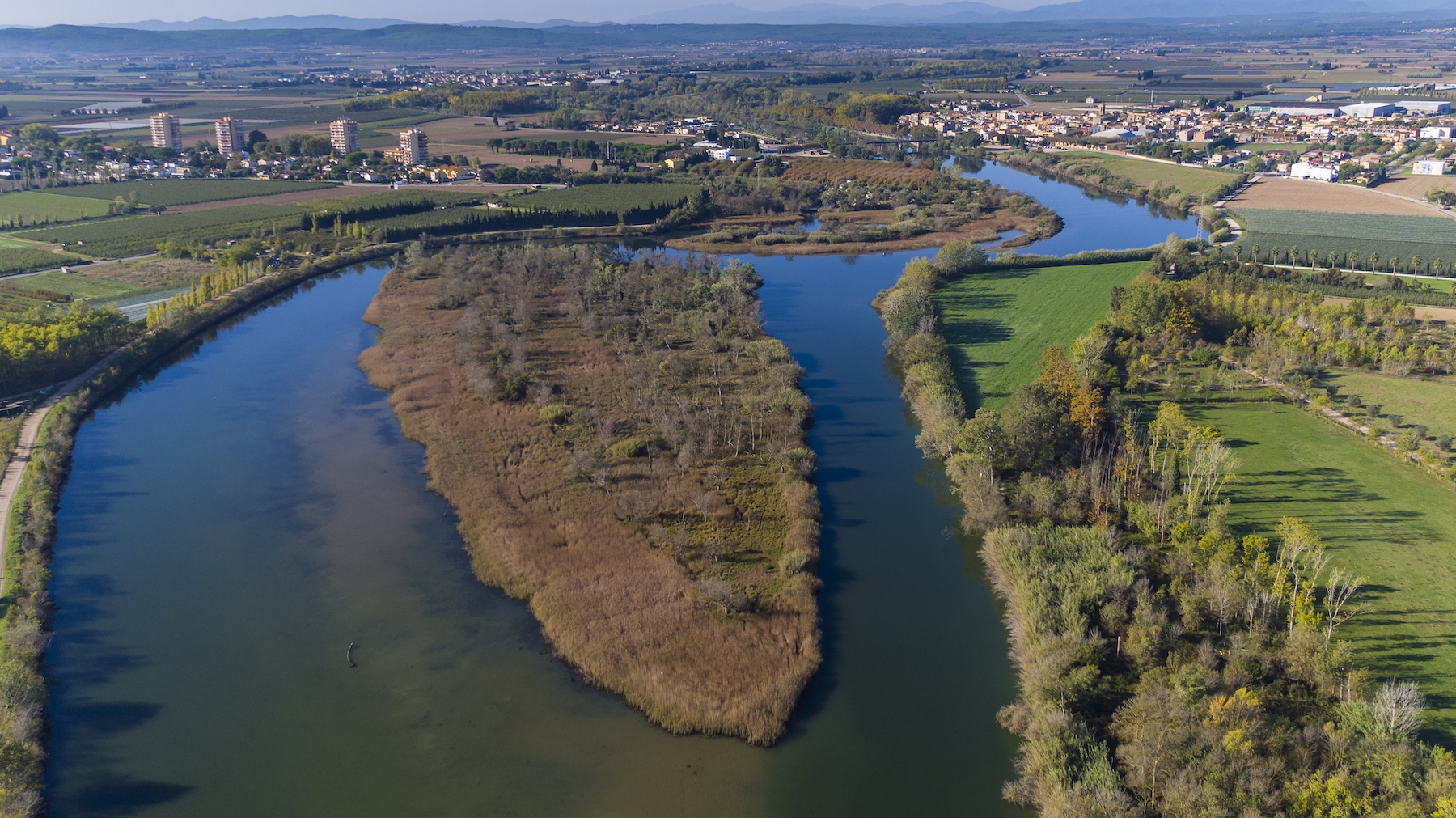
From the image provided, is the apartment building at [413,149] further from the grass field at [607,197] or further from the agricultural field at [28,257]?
the agricultural field at [28,257]

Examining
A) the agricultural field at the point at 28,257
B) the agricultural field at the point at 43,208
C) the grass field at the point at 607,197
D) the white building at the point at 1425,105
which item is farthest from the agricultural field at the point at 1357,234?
the agricultural field at the point at 43,208

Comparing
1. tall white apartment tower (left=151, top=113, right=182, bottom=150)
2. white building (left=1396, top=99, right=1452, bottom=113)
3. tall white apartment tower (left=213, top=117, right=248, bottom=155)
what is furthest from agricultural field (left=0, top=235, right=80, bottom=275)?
white building (left=1396, top=99, right=1452, bottom=113)

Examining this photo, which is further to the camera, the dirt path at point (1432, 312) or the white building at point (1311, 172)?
the white building at point (1311, 172)

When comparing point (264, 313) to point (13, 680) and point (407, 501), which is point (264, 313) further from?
point (13, 680)

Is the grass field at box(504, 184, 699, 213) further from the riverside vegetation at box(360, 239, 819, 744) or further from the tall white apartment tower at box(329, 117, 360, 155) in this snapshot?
the tall white apartment tower at box(329, 117, 360, 155)

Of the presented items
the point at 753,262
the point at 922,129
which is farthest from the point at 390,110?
the point at 753,262

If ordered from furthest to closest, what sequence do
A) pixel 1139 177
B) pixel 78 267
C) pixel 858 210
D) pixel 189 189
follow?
pixel 1139 177 < pixel 189 189 < pixel 858 210 < pixel 78 267

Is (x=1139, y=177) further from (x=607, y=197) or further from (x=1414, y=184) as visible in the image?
(x=607, y=197)

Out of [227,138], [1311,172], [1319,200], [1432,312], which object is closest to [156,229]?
[227,138]
